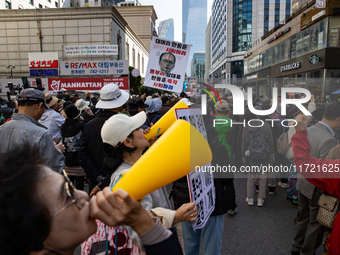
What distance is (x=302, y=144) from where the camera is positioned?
87.1 inches

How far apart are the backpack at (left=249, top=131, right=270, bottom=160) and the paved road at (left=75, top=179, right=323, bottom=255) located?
1.07m

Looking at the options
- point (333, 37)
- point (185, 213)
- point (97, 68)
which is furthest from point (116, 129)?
point (333, 37)

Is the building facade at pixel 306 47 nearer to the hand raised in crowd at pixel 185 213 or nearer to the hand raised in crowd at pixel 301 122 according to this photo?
the hand raised in crowd at pixel 301 122

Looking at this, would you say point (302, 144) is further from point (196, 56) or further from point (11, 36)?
point (196, 56)

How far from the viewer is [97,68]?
50.4 feet

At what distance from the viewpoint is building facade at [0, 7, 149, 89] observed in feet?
75.5

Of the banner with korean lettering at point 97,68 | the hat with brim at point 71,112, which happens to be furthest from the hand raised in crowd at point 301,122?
the banner with korean lettering at point 97,68

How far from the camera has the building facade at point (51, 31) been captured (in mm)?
23016

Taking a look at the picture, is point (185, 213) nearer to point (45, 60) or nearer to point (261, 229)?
point (261, 229)

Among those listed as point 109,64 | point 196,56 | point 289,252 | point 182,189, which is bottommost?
point 289,252

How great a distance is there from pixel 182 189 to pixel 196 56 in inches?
7481

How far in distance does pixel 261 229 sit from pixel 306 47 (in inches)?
998

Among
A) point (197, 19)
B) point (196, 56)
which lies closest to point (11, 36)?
point (196, 56)

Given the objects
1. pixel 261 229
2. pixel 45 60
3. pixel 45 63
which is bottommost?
pixel 261 229
